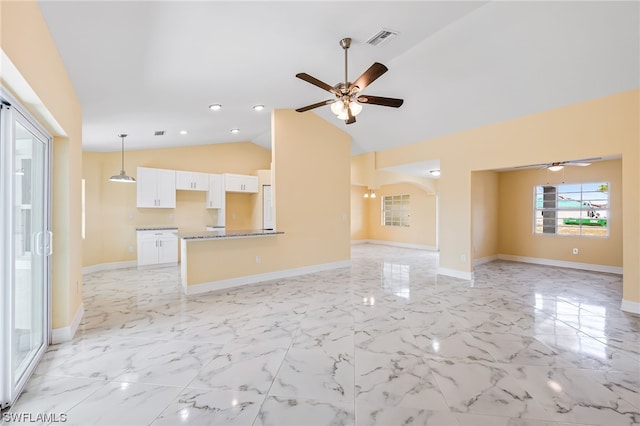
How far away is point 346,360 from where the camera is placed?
97.7 inches

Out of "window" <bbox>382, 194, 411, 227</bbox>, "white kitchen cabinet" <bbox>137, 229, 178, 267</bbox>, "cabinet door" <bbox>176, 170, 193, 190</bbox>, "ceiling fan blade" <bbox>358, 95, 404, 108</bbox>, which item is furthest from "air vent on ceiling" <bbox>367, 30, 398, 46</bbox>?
"window" <bbox>382, 194, 411, 227</bbox>

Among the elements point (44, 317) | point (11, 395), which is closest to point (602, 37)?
point (11, 395)

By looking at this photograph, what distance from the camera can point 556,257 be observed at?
6.65m

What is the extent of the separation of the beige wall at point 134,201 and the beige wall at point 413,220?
5400 millimetres

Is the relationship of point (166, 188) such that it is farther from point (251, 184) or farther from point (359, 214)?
point (359, 214)

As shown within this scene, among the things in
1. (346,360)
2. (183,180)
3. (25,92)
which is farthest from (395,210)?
(25,92)

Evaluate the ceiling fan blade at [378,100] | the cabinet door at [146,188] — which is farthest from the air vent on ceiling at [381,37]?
the cabinet door at [146,188]

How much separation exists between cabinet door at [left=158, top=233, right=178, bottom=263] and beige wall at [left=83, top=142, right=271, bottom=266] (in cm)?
51

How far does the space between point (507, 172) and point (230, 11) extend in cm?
737

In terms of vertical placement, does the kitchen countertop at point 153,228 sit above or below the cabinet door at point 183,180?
below

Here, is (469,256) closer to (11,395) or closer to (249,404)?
(249,404)

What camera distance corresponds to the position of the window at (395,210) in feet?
34.2

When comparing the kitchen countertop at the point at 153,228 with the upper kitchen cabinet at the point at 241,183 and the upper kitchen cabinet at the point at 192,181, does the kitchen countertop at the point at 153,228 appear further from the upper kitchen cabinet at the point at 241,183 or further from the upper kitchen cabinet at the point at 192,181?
the upper kitchen cabinet at the point at 241,183

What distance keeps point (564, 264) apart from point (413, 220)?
4.32 m
